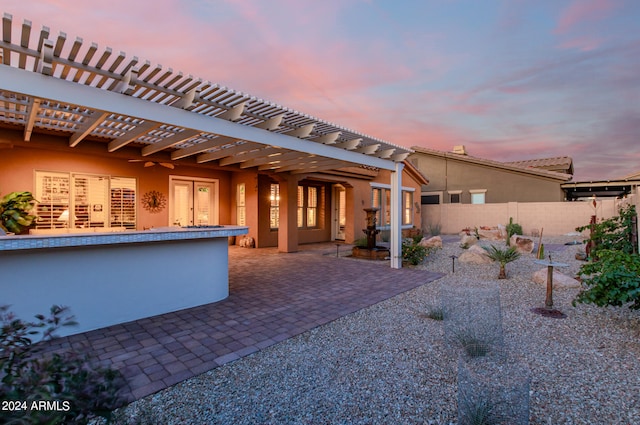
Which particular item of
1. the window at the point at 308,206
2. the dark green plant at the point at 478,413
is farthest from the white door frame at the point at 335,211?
the dark green plant at the point at 478,413

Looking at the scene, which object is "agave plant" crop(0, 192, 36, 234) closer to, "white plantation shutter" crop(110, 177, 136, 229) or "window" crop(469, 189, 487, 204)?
"white plantation shutter" crop(110, 177, 136, 229)

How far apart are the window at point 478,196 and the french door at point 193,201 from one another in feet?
52.4

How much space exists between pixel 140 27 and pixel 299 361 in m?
7.33

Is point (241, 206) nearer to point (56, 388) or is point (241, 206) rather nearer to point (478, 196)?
point (56, 388)

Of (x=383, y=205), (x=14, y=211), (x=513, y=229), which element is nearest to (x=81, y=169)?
(x=14, y=211)

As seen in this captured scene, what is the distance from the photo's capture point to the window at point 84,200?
716 cm

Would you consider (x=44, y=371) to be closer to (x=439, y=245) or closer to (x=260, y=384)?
(x=260, y=384)

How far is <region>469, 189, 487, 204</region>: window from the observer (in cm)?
1923

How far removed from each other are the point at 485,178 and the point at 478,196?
1.18 m

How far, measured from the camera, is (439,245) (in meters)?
11.2

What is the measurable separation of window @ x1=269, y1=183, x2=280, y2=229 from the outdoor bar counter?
613 centimetres

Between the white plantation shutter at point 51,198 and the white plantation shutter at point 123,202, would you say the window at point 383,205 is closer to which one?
the white plantation shutter at point 123,202

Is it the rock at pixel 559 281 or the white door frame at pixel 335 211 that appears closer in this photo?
the rock at pixel 559 281

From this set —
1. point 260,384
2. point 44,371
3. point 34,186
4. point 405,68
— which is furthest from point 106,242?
point 405,68
